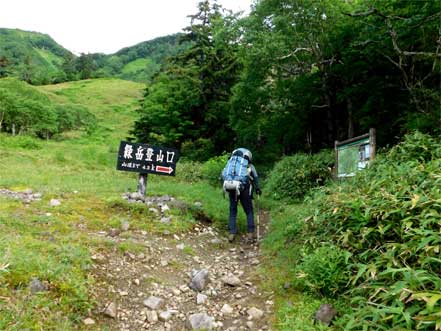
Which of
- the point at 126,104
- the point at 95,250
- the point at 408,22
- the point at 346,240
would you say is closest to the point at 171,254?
the point at 95,250

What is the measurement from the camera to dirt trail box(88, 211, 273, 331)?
11.5 ft

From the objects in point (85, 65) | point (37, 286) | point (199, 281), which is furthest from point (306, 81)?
point (85, 65)

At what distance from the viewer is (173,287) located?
422cm

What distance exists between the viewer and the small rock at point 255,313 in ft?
11.8

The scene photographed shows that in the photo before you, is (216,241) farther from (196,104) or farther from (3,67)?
(3,67)

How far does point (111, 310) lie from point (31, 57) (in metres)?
84.9

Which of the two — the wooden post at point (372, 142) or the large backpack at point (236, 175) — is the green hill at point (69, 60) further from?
the wooden post at point (372, 142)

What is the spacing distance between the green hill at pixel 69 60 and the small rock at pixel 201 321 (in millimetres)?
54730

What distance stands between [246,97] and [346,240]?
11.9 m

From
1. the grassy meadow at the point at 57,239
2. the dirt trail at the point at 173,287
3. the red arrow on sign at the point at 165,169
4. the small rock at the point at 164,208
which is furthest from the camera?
the red arrow on sign at the point at 165,169

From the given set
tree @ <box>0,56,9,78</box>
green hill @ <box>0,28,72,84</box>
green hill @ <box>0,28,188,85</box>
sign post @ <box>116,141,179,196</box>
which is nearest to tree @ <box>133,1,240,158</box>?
sign post @ <box>116,141,179,196</box>

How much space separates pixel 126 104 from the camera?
4781 cm

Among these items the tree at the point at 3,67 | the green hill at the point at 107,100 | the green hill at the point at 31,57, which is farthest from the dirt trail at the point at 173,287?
the tree at the point at 3,67

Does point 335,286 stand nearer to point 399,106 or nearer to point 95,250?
point 95,250
